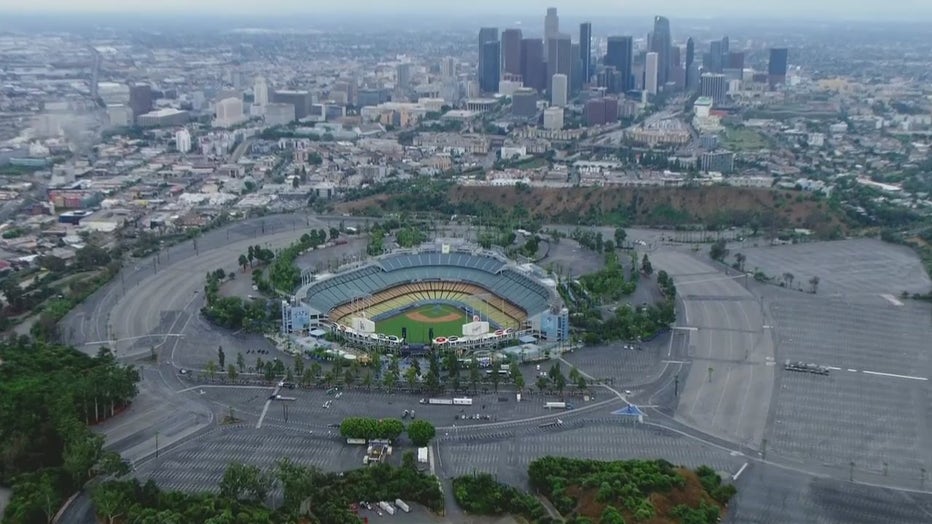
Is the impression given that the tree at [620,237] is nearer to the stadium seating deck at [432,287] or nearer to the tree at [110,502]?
the stadium seating deck at [432,287]

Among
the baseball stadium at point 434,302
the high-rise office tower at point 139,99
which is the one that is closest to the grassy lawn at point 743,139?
the baseball stadium at point 434,302

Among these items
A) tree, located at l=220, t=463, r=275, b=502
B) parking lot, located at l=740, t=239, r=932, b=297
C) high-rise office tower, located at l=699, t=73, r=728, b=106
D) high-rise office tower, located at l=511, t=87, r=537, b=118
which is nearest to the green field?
tree, located at l=220, t=463, r=275, b=502

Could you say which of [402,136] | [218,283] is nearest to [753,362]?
[218,283]

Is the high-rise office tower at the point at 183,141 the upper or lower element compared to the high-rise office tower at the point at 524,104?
lower

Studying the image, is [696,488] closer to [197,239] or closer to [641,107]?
[197,239]

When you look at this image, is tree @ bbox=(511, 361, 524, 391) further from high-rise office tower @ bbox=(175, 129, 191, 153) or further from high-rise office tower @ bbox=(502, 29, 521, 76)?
high-rise office tower @ bbox=(502, 29, 521, 76)

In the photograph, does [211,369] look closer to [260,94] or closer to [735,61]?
[260,94]

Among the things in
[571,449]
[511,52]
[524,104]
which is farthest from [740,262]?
[511,52]
